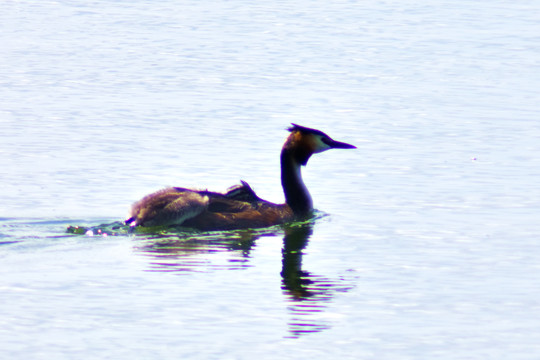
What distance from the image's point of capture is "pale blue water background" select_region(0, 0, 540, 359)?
8.84m

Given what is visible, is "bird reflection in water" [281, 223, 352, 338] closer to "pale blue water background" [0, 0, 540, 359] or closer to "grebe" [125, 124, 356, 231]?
"pale blue water background" [0, 0, 540, 359]

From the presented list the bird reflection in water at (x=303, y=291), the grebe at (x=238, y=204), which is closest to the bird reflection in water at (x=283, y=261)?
the bird reflection in water at (x=303, y=291)

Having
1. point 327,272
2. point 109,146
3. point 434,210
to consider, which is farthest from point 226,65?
point 327,272

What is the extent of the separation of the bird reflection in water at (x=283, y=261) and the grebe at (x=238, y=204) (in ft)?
0.62

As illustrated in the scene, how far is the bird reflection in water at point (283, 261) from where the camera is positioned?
926cm

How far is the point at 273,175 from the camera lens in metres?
14.7

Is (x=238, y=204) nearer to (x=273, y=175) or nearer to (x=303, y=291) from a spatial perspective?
(x=273, y=175)

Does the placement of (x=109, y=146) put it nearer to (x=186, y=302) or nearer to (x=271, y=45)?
(x=186, y=302)

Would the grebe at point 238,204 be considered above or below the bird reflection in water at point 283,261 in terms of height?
above

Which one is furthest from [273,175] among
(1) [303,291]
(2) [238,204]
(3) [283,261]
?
(1) [303,291]

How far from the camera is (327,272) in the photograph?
34.6 feet

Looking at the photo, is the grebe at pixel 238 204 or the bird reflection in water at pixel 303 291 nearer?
the bird reflection in water at pixel 303 291

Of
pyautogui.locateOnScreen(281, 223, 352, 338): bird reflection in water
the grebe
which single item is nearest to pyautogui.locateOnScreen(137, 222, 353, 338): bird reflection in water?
pyautogui.locateOnScreen(281, 223, 352, 338): bird reflection in water

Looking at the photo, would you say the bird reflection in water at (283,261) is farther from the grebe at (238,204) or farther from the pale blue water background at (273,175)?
the grebe at (238,204)
